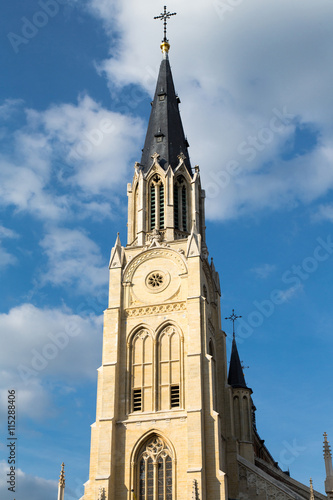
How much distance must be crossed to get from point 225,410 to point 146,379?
6.99 m

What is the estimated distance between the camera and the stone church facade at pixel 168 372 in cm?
Result: 4247

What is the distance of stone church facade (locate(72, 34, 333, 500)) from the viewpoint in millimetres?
42469

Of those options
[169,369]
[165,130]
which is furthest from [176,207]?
[169,369]

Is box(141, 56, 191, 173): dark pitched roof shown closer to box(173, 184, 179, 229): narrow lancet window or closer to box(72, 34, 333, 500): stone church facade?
box(72, 34, 333, 500): stone church facade

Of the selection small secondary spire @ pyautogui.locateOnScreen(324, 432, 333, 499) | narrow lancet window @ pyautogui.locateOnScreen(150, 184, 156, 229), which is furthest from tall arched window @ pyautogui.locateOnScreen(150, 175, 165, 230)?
small secondary spire @ pyautogui.locateOnScreen(324, 432, 333, 499)

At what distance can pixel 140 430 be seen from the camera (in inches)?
1736

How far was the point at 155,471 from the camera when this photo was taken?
4266 centimetres

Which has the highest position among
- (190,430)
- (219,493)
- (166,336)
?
(166,336)

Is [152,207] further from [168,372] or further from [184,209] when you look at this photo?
[168,372]

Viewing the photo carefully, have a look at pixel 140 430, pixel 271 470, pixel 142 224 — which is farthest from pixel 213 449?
pixel 142 224

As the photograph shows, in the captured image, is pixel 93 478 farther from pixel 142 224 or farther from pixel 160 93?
pixel 160 93

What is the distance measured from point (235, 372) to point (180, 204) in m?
14.6

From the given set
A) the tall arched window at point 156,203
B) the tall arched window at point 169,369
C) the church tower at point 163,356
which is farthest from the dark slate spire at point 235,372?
the tall arched window at point 156,203

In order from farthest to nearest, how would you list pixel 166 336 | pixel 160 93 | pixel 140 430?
pixel 160 93 → pixel 166 336 → pixel 140 430
